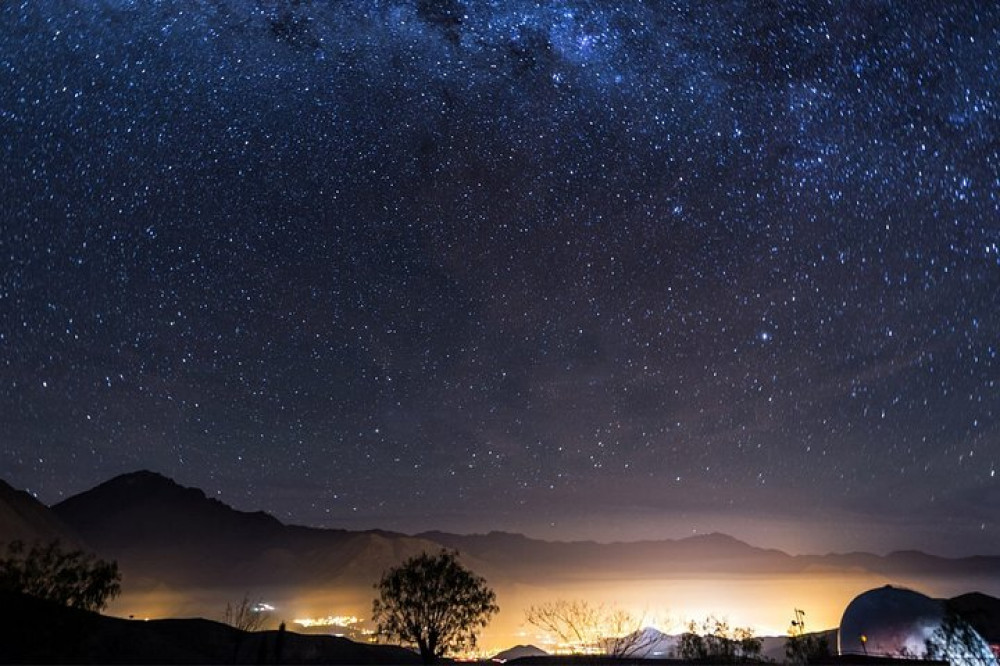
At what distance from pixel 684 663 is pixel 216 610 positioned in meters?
157

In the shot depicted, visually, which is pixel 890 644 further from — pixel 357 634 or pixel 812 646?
pixel 357 634

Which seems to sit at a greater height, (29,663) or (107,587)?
(107,587)

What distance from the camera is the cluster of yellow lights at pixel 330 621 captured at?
520 ft

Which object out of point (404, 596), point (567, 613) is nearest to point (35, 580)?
point (404, 596)

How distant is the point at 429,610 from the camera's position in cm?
3784

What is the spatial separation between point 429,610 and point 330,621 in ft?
465

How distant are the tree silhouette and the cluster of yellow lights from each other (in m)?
131

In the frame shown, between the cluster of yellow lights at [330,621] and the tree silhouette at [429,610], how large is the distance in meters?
131

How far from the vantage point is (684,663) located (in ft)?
97.6

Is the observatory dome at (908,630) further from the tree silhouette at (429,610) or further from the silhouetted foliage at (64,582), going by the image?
the silhouetted foliage at (64,582)

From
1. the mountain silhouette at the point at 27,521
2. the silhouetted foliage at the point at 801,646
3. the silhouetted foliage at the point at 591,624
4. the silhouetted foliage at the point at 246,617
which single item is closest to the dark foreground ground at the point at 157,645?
the silhouetted foliage at the point at 591,624

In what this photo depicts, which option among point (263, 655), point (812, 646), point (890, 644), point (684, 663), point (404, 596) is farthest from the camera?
point (812, 646)

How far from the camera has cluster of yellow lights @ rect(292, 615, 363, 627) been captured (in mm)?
158500

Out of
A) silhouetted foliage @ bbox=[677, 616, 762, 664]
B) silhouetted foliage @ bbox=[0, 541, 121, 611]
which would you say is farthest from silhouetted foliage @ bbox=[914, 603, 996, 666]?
silhouetted foliage @ bbox=[0, 541, 121, 611]
